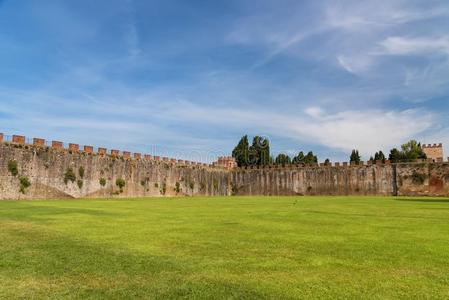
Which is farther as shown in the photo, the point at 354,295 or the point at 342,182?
the point at 342,182

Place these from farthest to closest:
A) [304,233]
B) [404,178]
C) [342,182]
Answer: [342,182], [404,178], [304,233]

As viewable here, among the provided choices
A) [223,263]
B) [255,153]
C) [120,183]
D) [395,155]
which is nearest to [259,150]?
[255,153]

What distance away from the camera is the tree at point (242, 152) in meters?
66.9

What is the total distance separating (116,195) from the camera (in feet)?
122

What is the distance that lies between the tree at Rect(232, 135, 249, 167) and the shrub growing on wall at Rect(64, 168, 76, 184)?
36.3 metres

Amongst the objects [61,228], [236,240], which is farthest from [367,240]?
[61,228]

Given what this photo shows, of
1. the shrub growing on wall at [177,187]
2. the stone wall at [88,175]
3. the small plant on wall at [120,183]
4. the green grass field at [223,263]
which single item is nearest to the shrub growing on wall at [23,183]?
the stone wall at [88,175]

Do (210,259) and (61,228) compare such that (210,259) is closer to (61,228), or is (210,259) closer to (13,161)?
(61,228)

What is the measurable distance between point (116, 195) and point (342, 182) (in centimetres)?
2457

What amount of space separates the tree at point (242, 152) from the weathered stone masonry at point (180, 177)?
1341cm

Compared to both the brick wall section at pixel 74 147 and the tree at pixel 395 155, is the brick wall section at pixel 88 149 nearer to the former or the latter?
the brick wall section at pixel 74 147

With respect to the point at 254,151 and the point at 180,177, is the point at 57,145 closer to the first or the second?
the point at 180,177

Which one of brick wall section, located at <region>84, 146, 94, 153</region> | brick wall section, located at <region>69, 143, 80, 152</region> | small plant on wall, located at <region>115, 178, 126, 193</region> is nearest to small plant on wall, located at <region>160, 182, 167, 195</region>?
small plant on wall, located at <region>115, 178, 126, 193</region>

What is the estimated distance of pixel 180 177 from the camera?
149 ft
